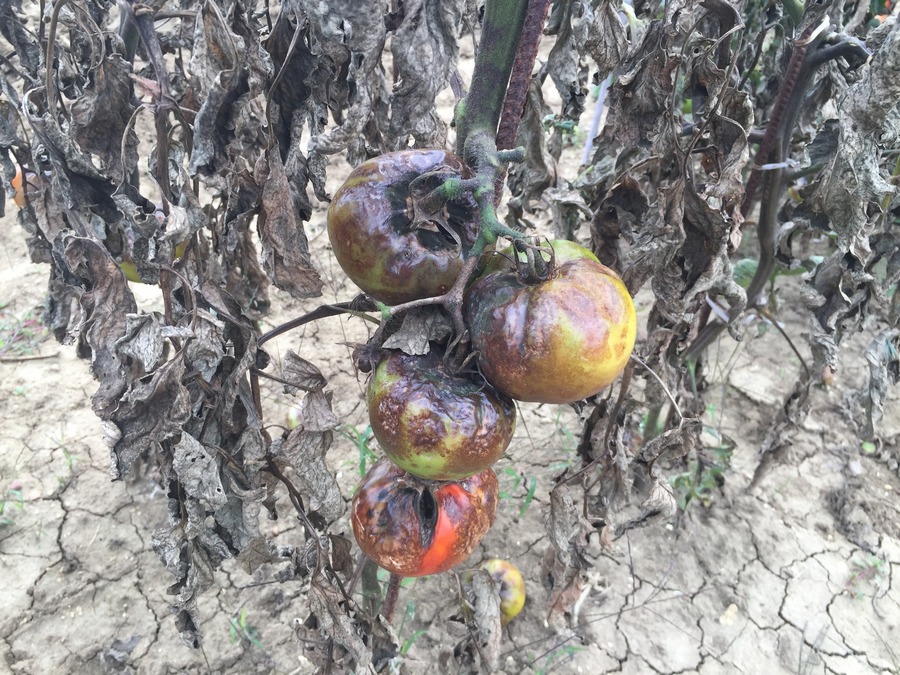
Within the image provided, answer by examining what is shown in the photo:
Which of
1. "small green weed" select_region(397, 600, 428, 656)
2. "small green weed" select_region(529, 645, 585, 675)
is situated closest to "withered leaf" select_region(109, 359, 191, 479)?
"small green weed" select_region(397, 600, 428, 656)

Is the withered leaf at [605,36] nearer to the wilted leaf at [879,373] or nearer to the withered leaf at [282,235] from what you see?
the withered leaf at [282,235]

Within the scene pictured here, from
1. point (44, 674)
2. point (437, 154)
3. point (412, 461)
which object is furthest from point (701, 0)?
point (44, 674)

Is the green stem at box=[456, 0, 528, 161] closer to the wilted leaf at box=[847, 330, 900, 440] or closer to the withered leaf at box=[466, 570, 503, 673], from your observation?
the withered leaf at box=[466, 570, 503, 673]

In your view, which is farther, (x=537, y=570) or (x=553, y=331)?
(x=537, y=570)

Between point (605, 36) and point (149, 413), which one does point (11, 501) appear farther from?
point (605, 36)

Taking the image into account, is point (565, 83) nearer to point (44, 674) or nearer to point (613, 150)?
point (613, 150)

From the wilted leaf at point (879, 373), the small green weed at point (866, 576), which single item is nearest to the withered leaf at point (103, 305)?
the wilted leaf at point (879, 373)

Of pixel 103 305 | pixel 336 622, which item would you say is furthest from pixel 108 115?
pixel 336 622
